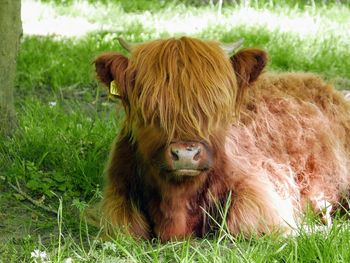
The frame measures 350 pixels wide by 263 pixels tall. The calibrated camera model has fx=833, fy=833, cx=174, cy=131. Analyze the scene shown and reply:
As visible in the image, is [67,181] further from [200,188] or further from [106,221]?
[200,188]

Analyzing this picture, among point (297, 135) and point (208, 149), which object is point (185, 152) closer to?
point (208, 149)

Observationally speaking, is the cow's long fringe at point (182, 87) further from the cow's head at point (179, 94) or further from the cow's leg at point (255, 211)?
the cow's leg at point (255, 211)

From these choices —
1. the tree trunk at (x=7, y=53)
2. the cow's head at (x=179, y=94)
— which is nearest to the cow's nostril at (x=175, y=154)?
the cow's head at (x=179, y=94)

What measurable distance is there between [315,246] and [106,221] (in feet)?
4.00

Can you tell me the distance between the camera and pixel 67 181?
534 cm

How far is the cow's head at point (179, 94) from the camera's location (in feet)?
13.1

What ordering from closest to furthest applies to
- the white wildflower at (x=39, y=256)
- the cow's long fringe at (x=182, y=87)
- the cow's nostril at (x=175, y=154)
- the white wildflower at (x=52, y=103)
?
1. the white wildflower at (x=39, y=256)
2. the cow's nostril at (x=175, y=154)
3. the cow's long fringe at (x=182, y=87)
4. the white wildflower at (x=52, y=103)

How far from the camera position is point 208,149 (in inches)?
159

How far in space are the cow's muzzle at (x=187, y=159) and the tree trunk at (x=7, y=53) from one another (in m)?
2.18

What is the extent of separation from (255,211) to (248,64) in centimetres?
77

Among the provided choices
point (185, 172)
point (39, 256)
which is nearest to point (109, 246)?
point (39, 256)

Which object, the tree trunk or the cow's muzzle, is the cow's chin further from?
the tree trunk

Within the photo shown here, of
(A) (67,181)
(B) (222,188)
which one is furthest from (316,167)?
(A) (67,181)

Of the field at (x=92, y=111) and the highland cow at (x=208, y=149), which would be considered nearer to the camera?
the field at (x=92, y=111)
